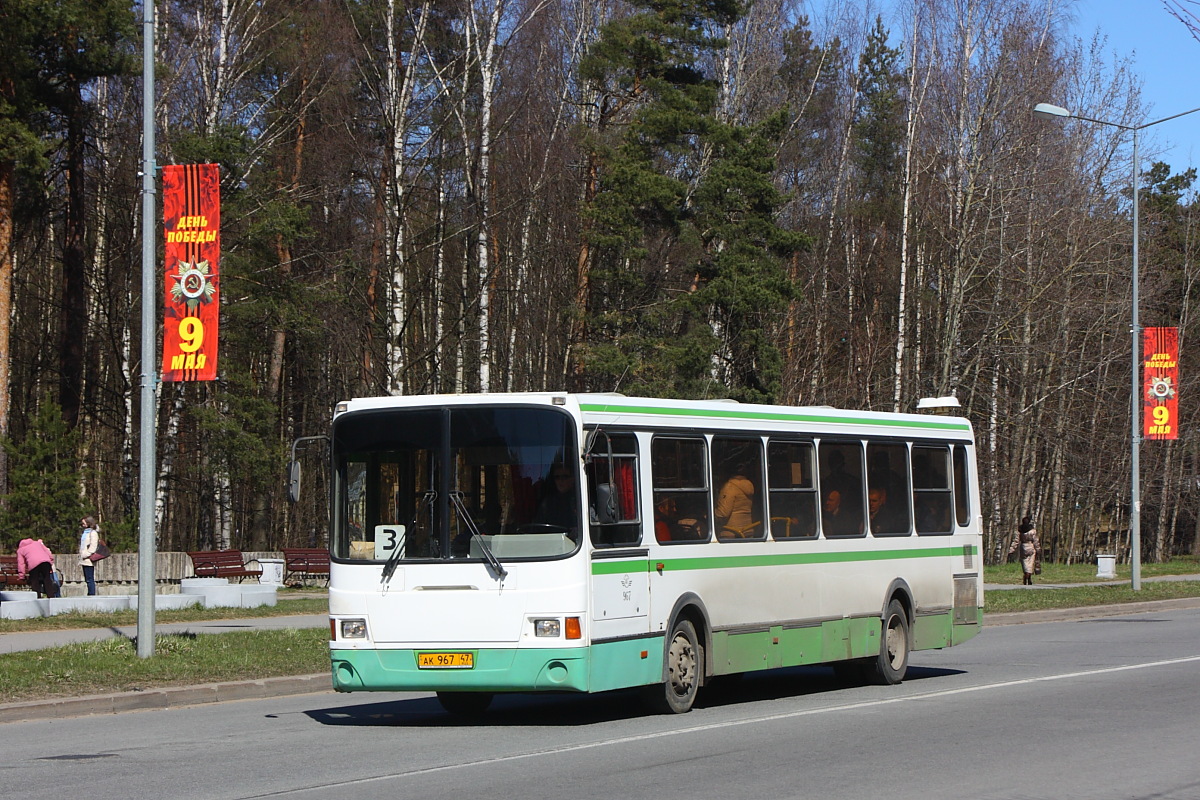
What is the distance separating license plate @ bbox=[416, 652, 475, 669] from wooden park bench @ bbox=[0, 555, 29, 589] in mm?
19414

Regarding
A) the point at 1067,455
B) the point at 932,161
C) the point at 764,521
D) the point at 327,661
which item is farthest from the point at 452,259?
the point at 764,521

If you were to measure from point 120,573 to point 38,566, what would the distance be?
226 inches

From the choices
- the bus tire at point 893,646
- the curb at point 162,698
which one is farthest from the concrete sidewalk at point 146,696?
the bus tire at point 893,646

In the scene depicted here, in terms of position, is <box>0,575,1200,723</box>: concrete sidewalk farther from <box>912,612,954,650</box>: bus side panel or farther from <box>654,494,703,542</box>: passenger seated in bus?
<box>912,612,954,650</box>: bus side panel

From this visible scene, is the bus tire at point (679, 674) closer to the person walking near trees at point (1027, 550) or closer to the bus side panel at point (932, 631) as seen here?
the bus side panel at point (932, 631)

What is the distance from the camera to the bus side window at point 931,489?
17.2m

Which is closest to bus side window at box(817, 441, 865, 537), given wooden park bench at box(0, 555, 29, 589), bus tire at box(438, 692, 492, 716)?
bus tire at box(438, 692, 492, 716)

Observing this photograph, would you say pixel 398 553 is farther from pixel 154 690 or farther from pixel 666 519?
pixel 154 690

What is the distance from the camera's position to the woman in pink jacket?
2778 cm

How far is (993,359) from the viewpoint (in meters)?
50.7

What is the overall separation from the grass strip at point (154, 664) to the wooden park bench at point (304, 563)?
15948 mm

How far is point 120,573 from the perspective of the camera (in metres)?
33.8

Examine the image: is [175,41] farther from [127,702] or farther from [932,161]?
[127,702]

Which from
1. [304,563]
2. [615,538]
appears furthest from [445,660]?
[304,563]
